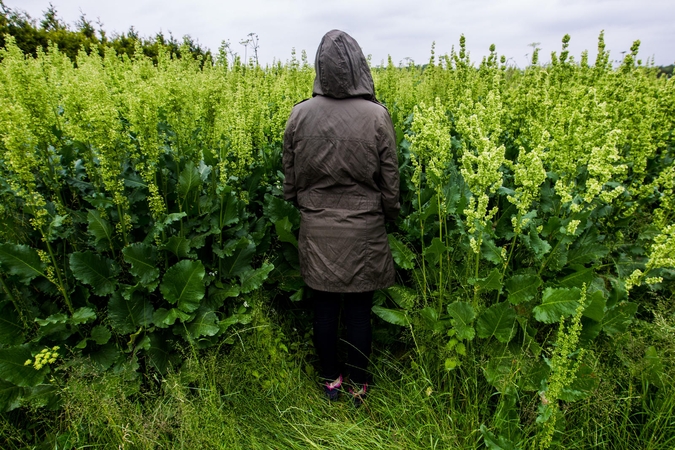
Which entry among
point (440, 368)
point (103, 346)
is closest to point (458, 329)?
point (440, 368)

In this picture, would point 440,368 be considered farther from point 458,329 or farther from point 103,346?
point 103,346

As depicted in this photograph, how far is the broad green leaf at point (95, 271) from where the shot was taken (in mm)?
2598

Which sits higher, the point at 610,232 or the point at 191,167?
the point at 191,167

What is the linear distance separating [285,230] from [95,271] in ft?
4.47

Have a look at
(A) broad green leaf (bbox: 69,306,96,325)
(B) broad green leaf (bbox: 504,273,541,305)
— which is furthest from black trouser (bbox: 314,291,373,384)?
(A) broad green leaf (bbox: 69,306,96,325)

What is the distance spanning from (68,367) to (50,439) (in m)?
0.45

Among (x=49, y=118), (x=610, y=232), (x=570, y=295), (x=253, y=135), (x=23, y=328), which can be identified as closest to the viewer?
(x=570, y=295)

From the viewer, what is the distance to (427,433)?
8.22 feet

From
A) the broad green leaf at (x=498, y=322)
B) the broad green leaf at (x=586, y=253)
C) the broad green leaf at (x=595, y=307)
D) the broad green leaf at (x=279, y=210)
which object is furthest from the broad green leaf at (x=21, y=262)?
the broad green leaf at (x=586, y=253)

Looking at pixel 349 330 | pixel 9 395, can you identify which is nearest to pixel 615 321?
pixel 349 330

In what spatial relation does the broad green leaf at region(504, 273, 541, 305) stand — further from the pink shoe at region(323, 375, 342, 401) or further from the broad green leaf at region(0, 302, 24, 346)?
the broad green leaf at region(0, 302, 24, 346)

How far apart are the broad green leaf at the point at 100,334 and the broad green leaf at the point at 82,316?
0.39 feet

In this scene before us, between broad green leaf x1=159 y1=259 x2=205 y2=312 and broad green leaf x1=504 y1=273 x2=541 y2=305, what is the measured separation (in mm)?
2137

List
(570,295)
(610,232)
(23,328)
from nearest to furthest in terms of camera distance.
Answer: (570,295)
(23,328)
(610,232)
